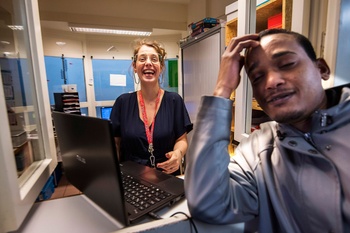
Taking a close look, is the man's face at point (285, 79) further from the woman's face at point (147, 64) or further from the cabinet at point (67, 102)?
the cabinet at point (67, 102)

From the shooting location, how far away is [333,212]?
0.55 metres

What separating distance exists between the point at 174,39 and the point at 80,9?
5.69 ft

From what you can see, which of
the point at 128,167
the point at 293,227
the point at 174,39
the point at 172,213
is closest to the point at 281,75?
the point at 293,227

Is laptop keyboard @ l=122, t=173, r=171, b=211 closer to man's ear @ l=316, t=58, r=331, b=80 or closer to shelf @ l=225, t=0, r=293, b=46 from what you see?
man's ear @ l=316, t=58, r=331, b=80

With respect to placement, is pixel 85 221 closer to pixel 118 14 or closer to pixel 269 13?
pixel 269 13

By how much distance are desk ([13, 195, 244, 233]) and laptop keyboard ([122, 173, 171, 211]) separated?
0.04 metres

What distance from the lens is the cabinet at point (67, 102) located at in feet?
9.86

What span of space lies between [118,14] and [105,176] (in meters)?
3.40

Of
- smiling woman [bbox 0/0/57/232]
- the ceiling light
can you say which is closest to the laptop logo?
smiling woman [bbox 0/0/57/232]

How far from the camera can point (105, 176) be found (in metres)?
0.60

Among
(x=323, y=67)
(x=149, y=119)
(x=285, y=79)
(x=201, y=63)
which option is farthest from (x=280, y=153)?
(x=201, y=63)

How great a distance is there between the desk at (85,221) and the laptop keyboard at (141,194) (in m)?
0.04

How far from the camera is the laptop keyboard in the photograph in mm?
689

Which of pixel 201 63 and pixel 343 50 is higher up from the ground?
pixel 201 63
